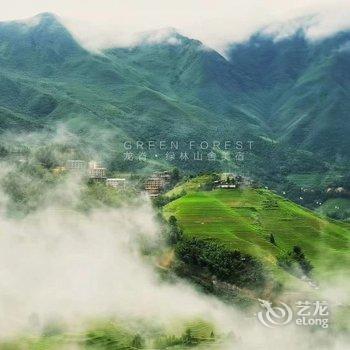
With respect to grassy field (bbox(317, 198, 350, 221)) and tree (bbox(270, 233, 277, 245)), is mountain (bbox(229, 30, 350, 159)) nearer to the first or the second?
grassy field (bbox(317, 198, 350, 221))

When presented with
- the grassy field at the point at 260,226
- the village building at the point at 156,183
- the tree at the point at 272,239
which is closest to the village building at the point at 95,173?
the village building at the point at 156,183

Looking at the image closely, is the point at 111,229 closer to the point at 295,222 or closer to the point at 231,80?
the point at 295,222

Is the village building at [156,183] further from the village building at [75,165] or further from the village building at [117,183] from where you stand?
the village building at [75,165]

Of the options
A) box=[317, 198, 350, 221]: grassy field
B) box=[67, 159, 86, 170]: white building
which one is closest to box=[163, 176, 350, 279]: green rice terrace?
box=[67, 159, 86, 170]: white building

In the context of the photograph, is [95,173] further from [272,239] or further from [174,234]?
[272,239]

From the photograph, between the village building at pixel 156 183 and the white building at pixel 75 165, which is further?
the village building at pixel 156 183

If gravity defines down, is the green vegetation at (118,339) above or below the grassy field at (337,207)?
above

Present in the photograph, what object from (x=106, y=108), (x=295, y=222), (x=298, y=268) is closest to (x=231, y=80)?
(x=106, y=108)
